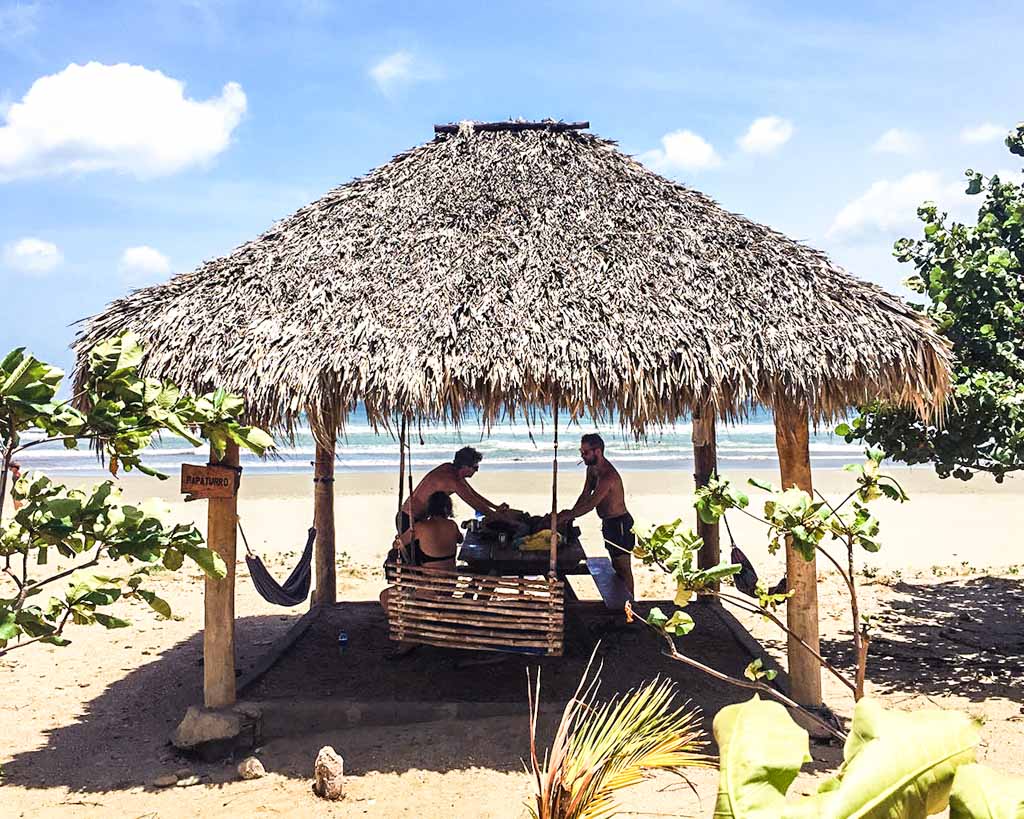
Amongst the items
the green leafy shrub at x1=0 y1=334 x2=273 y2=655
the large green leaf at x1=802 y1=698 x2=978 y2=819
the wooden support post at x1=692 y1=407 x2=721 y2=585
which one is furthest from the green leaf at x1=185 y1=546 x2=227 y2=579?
the wooden support post at x1=692 y1=407 x2=721 y2=585

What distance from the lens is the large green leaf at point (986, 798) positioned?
2.99ft

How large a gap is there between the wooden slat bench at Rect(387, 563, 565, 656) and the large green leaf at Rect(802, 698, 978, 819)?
3.91 m

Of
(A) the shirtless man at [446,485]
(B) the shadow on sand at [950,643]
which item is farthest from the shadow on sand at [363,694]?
(B) the shadow on sand at [950,643]

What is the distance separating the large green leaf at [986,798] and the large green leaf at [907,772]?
0.07 ft

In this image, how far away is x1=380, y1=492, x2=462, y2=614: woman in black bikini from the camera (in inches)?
233

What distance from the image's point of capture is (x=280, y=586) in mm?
6105

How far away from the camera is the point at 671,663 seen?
18.6ft

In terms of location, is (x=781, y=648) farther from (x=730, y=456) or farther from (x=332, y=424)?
(x=730, y=456)

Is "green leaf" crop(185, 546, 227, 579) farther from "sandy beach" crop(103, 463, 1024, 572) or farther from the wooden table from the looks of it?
"sandy beach" crop(103, 463, 1024, 572)

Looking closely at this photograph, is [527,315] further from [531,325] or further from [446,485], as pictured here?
[446,485]

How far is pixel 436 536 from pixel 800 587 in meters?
2.30

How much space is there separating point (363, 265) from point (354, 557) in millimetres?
5874

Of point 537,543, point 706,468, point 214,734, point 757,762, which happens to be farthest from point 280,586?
point 757,762

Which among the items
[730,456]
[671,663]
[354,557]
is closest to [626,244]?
[671,663]
